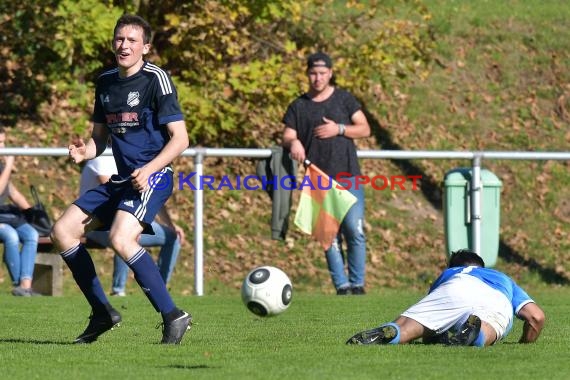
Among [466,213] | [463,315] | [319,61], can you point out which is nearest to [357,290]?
[466,213]

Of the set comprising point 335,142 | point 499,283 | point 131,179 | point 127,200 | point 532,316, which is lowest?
point 532,316

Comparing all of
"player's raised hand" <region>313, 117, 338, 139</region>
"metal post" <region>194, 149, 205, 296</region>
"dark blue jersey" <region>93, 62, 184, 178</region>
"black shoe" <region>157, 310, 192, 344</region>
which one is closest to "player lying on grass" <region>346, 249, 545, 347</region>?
"black shoe" <region>157, 310, 192, 344</region>

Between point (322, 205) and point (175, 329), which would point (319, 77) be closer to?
Result: point (322, 205)

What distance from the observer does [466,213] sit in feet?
44.8

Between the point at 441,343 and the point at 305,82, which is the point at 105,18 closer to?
the point at 305,82

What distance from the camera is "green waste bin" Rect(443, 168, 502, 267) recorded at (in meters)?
13.5

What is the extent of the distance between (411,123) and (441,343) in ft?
41.3

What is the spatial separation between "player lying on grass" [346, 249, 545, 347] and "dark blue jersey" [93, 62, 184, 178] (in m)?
1.66

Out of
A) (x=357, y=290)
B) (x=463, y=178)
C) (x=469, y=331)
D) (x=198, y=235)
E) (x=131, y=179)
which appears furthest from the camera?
(x=463, y=178)

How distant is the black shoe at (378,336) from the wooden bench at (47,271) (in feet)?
19.5

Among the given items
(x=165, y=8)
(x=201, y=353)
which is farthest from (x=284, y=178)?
(x=201, y=353)

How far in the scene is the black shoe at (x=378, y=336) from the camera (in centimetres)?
729

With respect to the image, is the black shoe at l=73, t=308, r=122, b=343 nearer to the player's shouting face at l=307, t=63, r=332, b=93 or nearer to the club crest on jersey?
the club crest on jersey

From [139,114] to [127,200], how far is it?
0.52m
